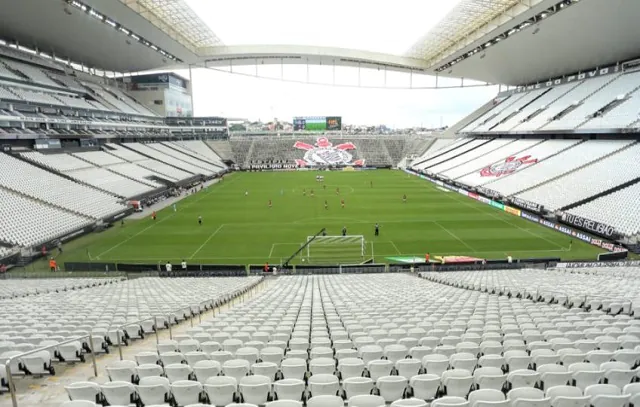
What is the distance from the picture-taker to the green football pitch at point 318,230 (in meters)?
28.2

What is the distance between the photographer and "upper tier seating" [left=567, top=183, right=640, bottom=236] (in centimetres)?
2858

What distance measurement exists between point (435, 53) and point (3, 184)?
211ft

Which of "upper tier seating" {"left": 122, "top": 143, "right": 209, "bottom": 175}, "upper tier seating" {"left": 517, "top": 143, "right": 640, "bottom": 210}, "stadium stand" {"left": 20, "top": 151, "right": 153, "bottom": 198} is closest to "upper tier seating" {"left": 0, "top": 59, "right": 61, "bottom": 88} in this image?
"upper tier seating" {"left": 122, "top": 143, "right": 209, "bottom": 175}

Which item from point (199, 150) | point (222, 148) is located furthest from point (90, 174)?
point (222, 148)

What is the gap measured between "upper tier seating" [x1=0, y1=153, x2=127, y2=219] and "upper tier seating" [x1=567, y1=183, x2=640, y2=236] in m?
41.1

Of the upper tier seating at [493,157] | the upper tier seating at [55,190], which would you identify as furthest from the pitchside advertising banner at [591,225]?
the upper tier seating at [55,190]

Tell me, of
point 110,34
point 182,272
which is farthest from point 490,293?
point 110,34

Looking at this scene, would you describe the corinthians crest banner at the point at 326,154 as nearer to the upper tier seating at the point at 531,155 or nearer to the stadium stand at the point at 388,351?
the upper tier seating at the point at 531,155

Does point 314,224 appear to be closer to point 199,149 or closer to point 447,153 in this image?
point 447,153

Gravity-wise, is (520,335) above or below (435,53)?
below

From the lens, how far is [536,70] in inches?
2589

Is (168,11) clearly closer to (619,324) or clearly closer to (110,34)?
(110,34)

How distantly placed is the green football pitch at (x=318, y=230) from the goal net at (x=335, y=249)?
2.9 inches

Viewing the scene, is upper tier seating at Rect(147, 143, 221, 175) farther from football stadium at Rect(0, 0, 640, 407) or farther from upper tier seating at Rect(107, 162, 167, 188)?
upper tier seating at Rect(107, 162, 167, 188)
